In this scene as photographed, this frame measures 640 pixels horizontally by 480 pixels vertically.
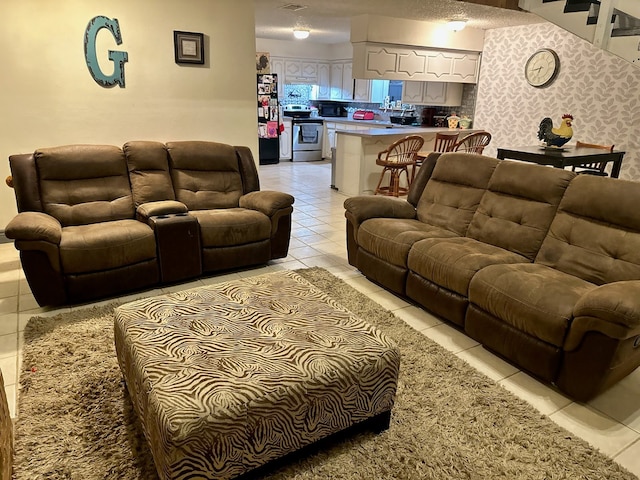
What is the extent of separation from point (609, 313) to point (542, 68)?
202 inches

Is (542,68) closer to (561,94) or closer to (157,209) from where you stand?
(561,94)

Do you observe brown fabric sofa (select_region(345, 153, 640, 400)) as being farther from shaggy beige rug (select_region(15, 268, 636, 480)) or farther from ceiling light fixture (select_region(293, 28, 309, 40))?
ceiling light fixture (select_region(293, 28, 309, 40))

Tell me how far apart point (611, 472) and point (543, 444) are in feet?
0.78

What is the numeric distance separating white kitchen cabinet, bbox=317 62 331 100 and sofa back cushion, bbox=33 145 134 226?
22.1ft

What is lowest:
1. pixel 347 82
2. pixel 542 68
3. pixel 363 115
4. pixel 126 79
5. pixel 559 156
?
pixel 559 156

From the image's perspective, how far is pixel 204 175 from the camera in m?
3.76

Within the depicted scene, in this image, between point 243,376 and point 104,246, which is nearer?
point 243,376

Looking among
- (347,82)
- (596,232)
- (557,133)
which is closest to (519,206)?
(596,232)

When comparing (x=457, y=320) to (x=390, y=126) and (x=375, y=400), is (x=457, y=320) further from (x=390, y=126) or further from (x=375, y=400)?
(x=390, y=126)

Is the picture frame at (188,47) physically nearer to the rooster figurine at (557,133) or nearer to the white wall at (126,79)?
the white wall at (126,79)

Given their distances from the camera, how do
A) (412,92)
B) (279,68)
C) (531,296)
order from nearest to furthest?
(531,296)
(412,92)
(279,68)

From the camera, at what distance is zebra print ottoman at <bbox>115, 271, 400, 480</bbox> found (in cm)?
142

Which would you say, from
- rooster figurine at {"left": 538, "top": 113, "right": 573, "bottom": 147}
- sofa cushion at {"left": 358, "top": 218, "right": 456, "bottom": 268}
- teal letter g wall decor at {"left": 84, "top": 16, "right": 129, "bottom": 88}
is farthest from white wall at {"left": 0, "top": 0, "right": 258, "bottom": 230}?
rooster figurine at {"left": 538, "top": 113, "right": 573, "bottom": 147}

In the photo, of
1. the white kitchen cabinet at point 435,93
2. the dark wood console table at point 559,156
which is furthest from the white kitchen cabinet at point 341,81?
the dark wood console table at point 559,156
